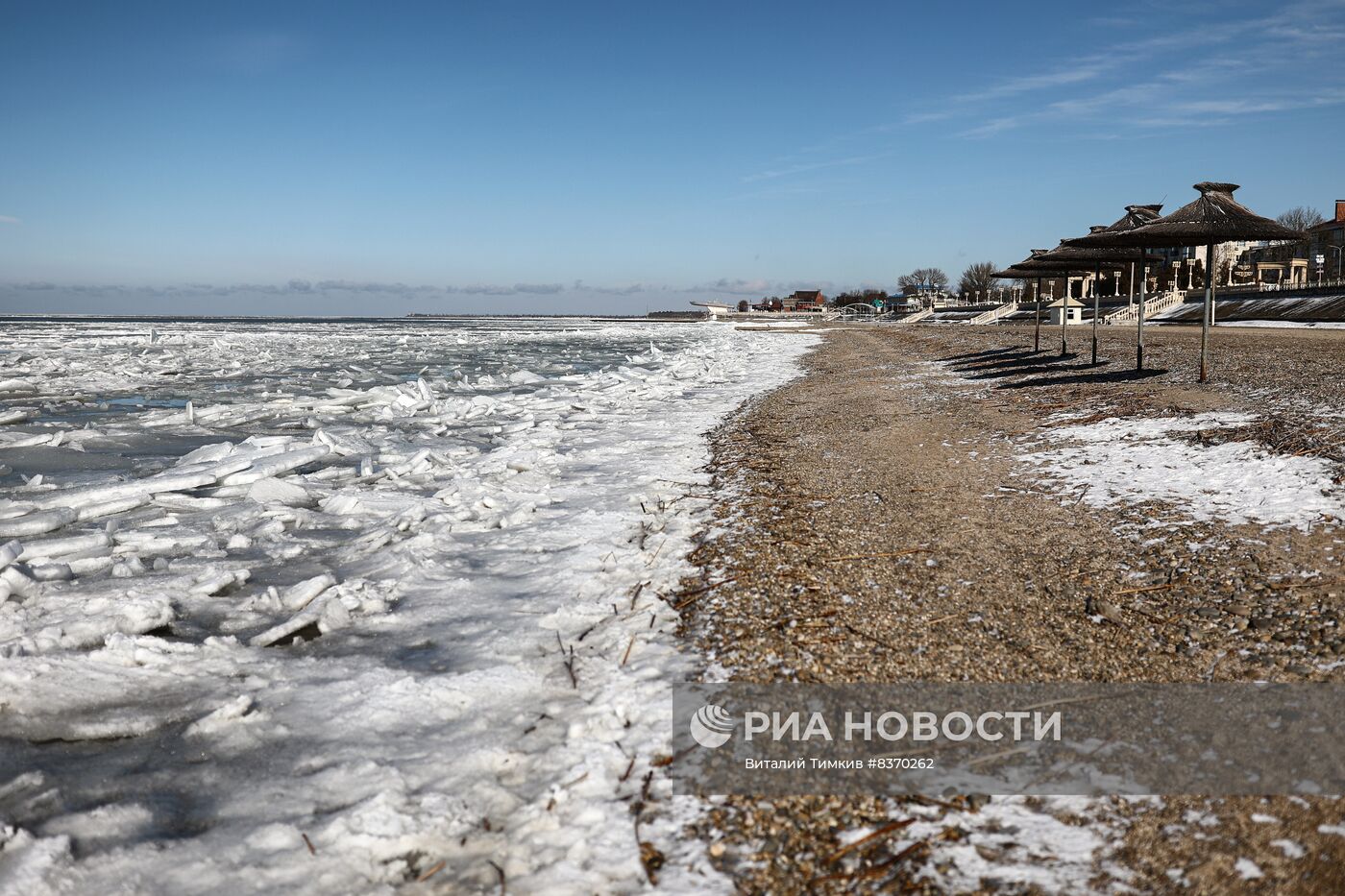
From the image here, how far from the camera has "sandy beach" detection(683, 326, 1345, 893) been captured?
2.05 m

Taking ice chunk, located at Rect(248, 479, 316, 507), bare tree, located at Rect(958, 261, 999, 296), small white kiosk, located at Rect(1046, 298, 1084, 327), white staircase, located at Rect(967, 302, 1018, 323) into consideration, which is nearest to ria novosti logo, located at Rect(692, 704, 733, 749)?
ice chunk, located at Rect(248, 479, 316, 507)

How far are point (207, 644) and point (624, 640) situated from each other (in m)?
1.92

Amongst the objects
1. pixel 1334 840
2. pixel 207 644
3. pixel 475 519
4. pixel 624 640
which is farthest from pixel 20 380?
pixel 1334 840

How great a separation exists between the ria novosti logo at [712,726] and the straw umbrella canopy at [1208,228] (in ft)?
34.2

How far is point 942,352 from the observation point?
73.4 ft

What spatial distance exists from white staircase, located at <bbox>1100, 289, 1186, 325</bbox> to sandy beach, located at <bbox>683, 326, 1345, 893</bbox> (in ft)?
145

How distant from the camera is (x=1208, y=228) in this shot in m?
10.5

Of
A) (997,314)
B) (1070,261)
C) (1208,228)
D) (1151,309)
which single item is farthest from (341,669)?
(997,314)

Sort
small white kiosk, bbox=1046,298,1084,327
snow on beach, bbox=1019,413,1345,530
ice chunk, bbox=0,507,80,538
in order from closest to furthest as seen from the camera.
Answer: snow on beach, bbox=1019,413,1345,530 → ice chunk, bbox=0,507,80,538 → small white kiosk, bbox=1046,298,1084,327

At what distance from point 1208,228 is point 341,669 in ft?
39.2

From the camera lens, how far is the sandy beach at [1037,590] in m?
2.05

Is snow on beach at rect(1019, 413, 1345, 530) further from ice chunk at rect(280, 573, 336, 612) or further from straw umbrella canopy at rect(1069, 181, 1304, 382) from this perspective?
ice chunk at rect(280, 573, 336, 612)

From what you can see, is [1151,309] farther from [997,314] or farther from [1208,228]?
[1208,228]

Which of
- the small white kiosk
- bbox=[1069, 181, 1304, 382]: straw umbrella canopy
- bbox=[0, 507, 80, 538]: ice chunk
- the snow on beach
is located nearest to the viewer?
the snow on beach
